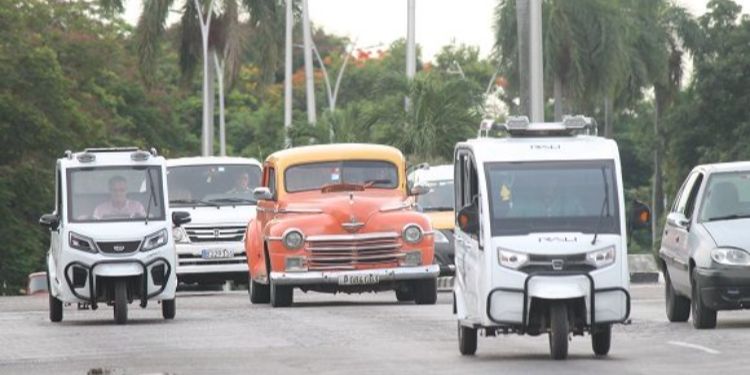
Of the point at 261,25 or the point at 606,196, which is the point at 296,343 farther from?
the point at 261,25

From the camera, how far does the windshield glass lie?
1032 inches

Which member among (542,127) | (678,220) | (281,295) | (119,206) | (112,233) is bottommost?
(281,295)

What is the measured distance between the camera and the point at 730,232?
25.7 m

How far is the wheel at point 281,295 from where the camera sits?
32.6m

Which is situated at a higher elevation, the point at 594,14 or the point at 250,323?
the point at 594,14

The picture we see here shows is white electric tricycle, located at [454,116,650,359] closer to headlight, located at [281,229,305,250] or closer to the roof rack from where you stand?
the roof rack

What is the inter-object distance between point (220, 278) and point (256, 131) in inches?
3054

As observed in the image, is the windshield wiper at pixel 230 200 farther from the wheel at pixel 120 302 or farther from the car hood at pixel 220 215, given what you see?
the wheel at pixel 120 302

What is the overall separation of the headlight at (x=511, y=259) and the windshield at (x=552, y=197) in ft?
0.70

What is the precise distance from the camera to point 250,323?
2836 centimetres

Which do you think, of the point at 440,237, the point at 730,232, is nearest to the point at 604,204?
the point at 730,232

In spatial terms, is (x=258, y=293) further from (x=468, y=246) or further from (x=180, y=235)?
(x=468, y=246)

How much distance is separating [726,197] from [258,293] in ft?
31.5

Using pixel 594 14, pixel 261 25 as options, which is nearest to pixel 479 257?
pixel 261 25
